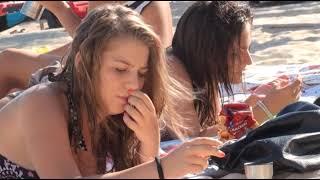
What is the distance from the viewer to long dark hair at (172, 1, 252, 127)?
2061 millimetres

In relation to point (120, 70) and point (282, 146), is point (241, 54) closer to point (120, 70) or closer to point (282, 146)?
point (282, 146)

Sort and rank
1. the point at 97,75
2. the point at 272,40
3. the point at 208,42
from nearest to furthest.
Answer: the point at 97,75, the point at 208,42, the point at 272,40

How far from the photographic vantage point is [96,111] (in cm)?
136

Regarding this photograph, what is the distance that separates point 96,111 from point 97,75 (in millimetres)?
87

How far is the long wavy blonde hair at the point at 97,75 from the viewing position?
4.33 ft

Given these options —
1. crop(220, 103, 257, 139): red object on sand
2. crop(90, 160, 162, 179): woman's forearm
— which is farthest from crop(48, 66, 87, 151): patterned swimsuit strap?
crop(220, 103, 257, 139): red object on sand

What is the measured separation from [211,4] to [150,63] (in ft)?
2.47

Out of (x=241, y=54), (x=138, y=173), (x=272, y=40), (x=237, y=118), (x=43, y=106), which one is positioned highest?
(x=43, y=106)

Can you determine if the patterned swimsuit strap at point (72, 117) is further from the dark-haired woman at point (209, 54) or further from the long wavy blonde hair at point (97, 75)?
the dark-haired woman at point (209, 54)

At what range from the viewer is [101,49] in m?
1.32

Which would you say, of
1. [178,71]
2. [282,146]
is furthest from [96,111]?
[178,71]

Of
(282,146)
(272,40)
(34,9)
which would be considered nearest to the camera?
(282,146)

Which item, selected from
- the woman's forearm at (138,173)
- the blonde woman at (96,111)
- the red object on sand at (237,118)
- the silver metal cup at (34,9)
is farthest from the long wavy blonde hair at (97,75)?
the silver metal cup at (34,9)

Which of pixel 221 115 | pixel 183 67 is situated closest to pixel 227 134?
pixel 221 115
